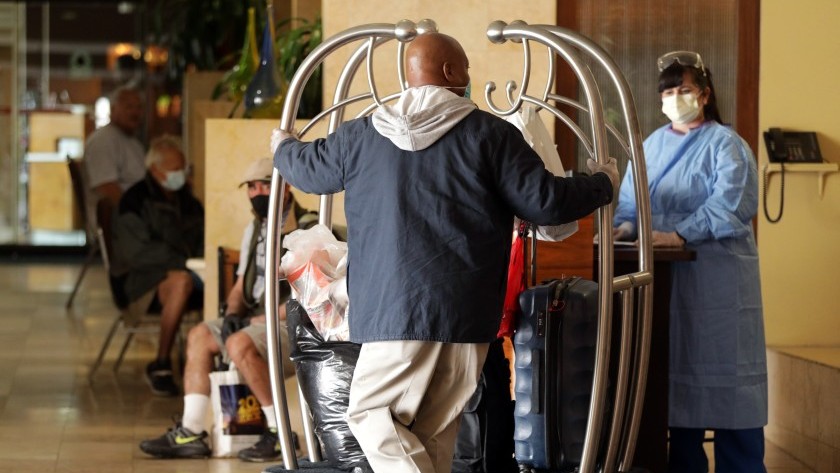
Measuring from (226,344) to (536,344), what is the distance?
5.81 ft

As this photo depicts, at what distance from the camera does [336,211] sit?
217 inches

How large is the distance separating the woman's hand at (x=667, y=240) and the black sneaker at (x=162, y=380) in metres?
3.10

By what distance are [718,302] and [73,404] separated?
10.7ft

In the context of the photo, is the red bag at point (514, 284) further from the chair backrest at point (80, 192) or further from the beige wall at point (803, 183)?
the chair backrest at point (80, 192)

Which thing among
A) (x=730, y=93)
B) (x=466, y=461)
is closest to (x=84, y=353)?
(x=730, y=93)

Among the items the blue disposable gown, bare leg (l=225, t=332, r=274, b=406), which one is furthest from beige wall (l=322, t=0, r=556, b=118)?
bare leg (l=225, t=332, r=274, b=406)

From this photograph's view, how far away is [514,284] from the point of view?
4.00 m

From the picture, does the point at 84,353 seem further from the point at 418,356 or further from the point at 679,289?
the point at 418,356

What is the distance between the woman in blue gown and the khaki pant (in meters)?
1.28

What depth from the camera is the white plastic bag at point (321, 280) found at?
13.0 feet

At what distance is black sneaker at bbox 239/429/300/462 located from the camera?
530cm

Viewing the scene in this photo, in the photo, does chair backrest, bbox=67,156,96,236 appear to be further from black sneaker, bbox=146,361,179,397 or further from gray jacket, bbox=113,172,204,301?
black sneaker, bbox=146,361,179,397

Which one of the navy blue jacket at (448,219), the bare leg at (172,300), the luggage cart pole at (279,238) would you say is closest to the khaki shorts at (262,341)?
the luggage cart pole at (279,238)

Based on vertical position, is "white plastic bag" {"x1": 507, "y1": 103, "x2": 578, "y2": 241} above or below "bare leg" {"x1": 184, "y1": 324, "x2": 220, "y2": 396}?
above
